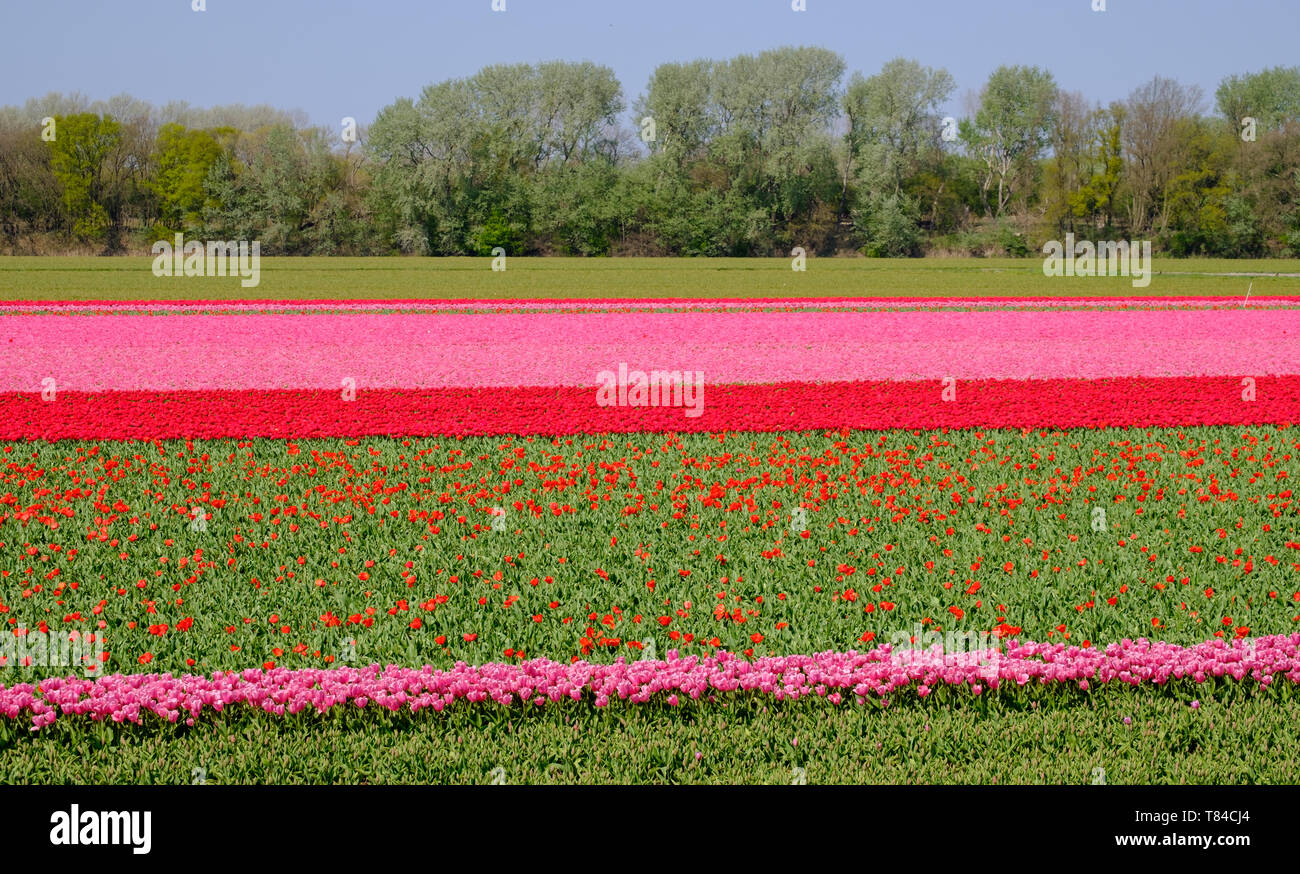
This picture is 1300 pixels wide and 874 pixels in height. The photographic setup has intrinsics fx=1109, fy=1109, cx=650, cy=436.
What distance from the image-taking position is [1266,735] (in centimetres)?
441

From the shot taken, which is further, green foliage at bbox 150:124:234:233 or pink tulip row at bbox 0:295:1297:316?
green foliage at bbox 150:124:234:233

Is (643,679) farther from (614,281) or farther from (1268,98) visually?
(1268,98)

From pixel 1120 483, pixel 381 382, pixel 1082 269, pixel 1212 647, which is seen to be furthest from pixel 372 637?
pixel 1082 269

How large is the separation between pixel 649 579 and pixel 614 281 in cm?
3087

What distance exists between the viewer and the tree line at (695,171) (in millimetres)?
61656

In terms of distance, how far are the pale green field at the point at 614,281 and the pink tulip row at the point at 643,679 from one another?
2414 centimetres

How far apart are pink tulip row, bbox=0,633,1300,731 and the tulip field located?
0.02m

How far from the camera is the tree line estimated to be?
61.7 meters

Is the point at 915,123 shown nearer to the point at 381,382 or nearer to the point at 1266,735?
the point at 381,382

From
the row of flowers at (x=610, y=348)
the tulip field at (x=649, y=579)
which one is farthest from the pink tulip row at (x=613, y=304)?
the tulip field at (x=649, y=579)

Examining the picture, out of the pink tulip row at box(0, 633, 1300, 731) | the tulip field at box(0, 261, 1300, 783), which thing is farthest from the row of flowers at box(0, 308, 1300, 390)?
the pink tulip row at box(0, 633, 1300, 731)

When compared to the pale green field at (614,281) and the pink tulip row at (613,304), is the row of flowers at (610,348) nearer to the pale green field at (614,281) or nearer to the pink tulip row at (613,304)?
the pink tulip row at (613,304)

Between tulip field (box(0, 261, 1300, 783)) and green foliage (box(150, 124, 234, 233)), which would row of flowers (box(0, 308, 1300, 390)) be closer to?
tulip field (box(0, 261, 1300, 783))

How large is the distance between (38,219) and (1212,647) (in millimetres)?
71854
